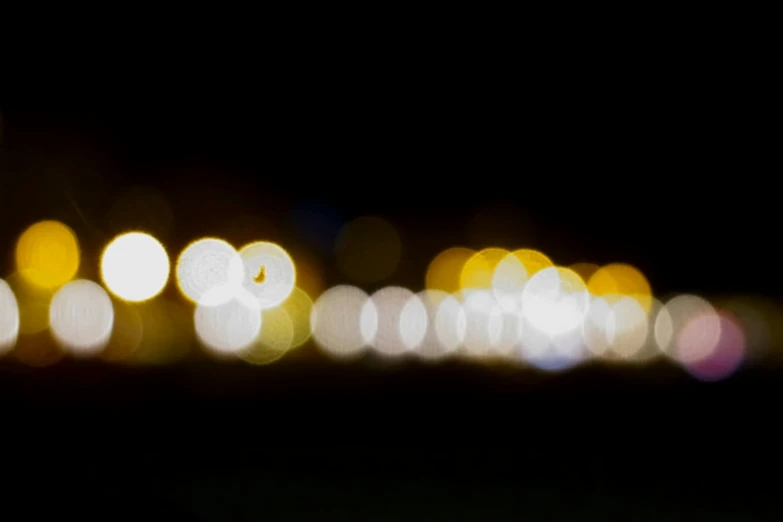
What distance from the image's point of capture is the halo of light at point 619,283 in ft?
268

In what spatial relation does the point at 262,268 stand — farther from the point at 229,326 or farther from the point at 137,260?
the point at 229,326

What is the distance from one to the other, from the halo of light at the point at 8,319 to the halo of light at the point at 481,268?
44.4 meters

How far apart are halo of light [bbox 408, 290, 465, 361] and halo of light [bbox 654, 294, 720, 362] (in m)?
6.43

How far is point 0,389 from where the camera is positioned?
17.2 metres

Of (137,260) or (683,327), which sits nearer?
(137,260)

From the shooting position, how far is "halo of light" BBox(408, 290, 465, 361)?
38.5 meters

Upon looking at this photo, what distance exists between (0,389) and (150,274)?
5927 mm

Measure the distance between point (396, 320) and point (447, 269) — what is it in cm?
2236

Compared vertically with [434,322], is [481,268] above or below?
above

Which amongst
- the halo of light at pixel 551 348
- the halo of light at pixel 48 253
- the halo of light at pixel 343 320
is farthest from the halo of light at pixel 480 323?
the halo of light at pixel 48 253

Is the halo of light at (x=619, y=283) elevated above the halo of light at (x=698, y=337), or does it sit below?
above

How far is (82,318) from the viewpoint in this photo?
2498 centimetres

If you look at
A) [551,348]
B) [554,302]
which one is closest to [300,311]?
[551,348]

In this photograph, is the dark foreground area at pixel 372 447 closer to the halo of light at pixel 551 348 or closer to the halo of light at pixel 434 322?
the halo of light at pixel 551 348
